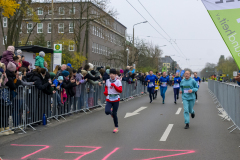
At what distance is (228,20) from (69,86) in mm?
6987

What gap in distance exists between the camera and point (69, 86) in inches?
458

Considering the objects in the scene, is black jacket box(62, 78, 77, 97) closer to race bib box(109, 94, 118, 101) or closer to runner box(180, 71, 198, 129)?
race bib box(109, 94, 118, 101)

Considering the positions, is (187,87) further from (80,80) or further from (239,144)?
(80,80)

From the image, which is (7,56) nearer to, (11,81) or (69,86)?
(11,81)

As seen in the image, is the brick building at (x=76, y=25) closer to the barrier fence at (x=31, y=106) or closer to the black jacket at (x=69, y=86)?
the barrier fence at (x=31, y=106)

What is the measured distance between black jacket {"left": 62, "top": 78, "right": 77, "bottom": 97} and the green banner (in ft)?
21.6

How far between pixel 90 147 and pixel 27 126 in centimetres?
340

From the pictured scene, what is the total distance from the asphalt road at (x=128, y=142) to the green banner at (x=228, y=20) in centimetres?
209

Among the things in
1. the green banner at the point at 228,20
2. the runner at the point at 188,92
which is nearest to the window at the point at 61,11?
the runner at the point at 188,92

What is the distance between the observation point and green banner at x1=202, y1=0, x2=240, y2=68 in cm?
570

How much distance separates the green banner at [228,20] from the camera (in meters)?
5.70

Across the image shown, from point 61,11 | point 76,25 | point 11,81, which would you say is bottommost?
point 11,81

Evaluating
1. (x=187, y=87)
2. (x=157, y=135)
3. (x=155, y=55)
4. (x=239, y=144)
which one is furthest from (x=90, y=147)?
(x=155, y=55)

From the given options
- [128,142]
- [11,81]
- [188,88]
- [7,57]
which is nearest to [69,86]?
[7,57]
